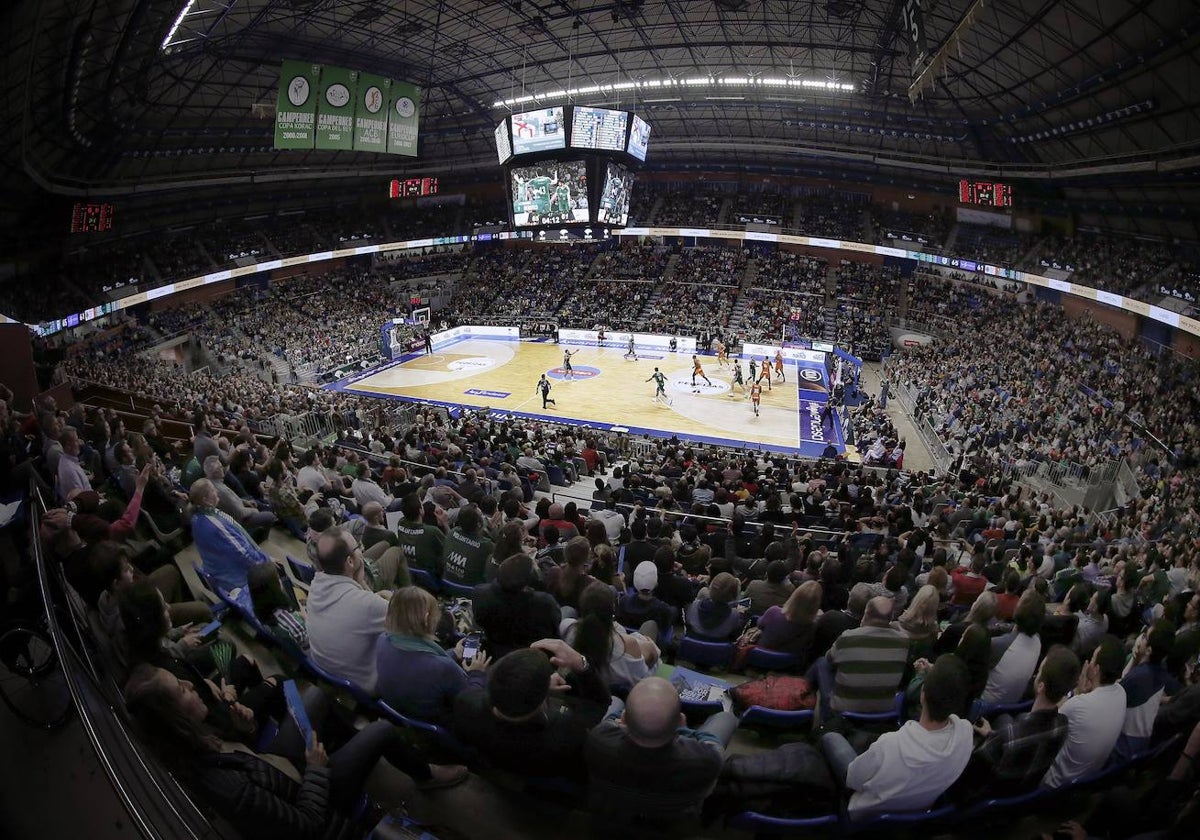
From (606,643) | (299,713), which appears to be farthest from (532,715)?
(299,713)

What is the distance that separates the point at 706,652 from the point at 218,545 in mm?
4299

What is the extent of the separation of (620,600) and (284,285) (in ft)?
161

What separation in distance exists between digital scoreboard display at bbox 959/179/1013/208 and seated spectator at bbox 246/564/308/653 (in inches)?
1611

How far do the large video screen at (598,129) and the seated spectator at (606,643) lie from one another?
25375mm

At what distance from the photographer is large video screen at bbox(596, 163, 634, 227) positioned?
28.9 metres

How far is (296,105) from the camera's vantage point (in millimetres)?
20312

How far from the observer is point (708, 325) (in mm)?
41344

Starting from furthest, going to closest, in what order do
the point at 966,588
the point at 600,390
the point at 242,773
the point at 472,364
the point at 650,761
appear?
the point at 472,364
the point at 600,390
the point at 966,588
the point at 650,761
the point at 242,773

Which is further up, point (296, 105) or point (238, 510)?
point (296, 105)

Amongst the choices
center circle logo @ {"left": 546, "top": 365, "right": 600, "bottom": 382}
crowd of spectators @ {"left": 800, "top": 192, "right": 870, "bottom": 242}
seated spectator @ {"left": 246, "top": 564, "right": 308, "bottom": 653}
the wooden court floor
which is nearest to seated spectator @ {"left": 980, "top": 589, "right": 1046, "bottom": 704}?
seated spectator @ {"left": 246, "top": 564, "right": 308, "bottom": 653}

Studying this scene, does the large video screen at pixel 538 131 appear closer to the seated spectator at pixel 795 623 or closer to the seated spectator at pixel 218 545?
the seated spectator at pixel 218 545

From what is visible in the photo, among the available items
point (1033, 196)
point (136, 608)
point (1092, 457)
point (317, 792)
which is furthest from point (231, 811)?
point (1033, 196)

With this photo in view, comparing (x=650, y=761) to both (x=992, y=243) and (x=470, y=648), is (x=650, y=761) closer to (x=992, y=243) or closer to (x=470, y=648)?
(x=470, y=648)

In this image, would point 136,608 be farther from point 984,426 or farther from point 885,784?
point 984,426
